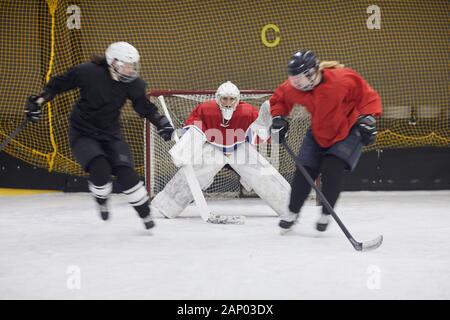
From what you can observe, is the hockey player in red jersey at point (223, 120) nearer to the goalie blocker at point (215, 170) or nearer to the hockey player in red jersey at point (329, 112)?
the goalie blocker at point (215, 170)

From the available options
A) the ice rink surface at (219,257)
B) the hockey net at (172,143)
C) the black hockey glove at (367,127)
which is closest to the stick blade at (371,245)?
the ice rink surface at (219,257)

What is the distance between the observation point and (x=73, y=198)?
5.64 m

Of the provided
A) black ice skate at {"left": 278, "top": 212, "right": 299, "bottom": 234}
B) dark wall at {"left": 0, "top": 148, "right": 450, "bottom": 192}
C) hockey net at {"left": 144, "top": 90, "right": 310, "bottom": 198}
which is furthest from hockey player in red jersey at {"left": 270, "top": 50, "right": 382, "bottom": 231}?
dark wall at {"left": 0, "top": 148, "right": 450, "bottom": 192}

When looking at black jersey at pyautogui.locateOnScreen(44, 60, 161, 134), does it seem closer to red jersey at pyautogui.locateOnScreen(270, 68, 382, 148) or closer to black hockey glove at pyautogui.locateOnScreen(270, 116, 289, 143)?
black hockey glove at pyautogui.locateOnScreen(270, 116, 289, 143)

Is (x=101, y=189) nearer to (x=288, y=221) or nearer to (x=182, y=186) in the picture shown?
(x=182, y=186)

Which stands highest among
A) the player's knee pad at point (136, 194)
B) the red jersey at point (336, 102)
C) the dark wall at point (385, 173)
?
the red jersey at point (336, 102)

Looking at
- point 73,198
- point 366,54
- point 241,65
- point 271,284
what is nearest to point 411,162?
point 366,54

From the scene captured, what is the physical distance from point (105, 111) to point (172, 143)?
192cm

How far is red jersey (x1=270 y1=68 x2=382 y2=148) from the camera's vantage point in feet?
10.9

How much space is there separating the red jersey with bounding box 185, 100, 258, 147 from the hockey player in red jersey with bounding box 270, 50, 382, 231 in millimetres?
937

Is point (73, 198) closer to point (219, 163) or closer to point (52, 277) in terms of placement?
point (219, 163)

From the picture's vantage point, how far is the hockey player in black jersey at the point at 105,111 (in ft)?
11.0

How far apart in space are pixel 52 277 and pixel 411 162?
169 inches

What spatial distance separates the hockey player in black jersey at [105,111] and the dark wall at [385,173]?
2.71 m
